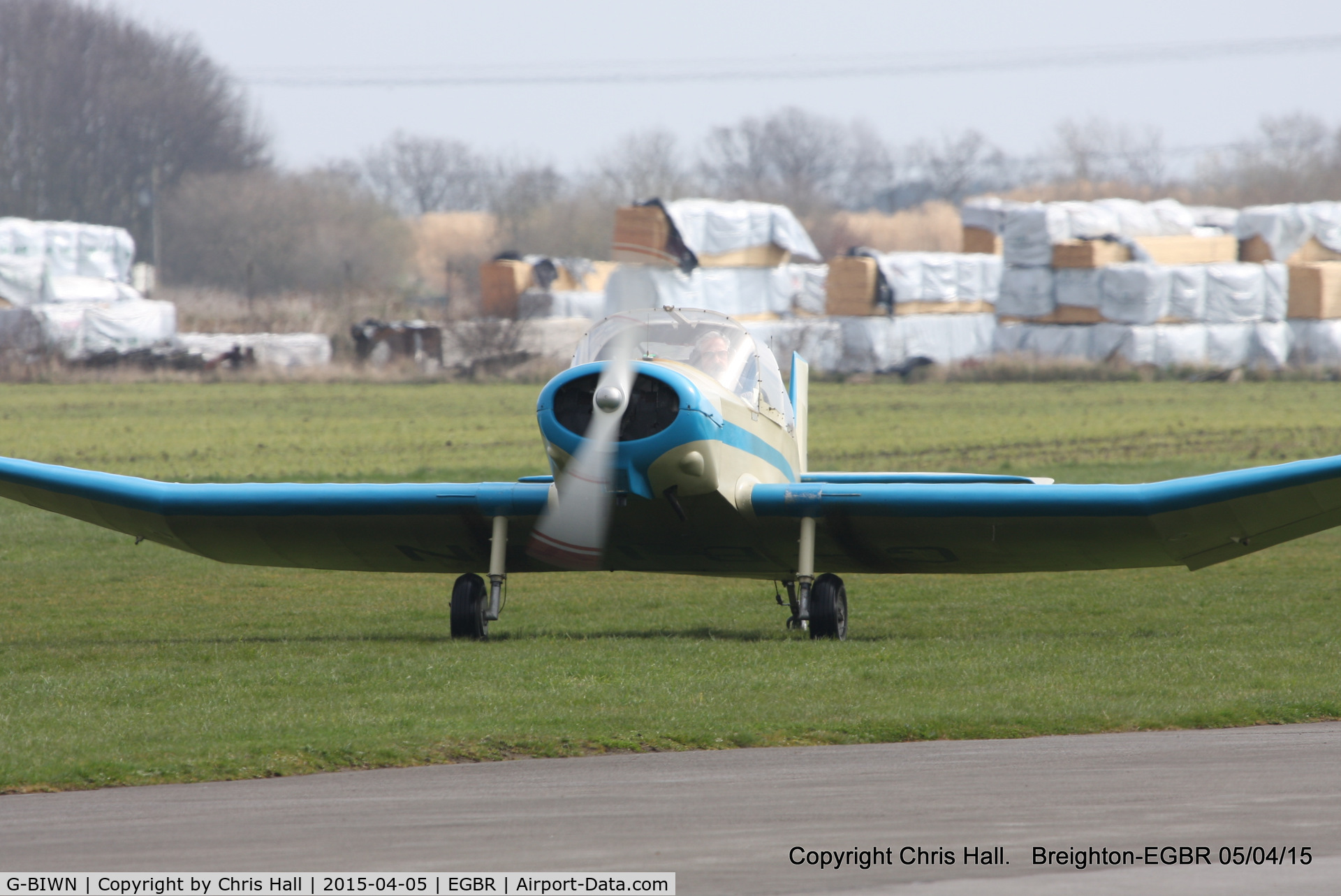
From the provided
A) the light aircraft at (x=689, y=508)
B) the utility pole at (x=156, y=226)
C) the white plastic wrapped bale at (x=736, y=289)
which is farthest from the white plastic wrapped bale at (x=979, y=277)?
the utility pole at (x=156, y=226)

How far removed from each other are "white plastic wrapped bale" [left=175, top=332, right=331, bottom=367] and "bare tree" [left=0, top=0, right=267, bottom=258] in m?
60.6

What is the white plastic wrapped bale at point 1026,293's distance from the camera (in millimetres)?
57531

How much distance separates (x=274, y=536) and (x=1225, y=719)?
24.8 feet

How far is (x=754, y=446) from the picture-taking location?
40.0 ft

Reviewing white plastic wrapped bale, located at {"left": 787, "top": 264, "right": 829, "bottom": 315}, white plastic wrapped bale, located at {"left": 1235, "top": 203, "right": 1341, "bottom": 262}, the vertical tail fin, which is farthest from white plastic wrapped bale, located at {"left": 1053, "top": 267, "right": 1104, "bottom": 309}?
the vertical tail fin

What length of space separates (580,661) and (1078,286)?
4893 cm

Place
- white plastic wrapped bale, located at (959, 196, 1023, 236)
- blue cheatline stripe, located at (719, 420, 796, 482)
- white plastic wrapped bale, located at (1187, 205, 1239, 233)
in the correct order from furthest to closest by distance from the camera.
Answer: white plastic wrapped bale, located at (959, 196, 1023, 236) < white plastic wrapped bale, located at (1187, 205, 1239, 233) < blue cheatline stripe, located at (719, 420, 796, 482)

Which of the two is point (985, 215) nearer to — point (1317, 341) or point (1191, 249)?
point (1191, 249)

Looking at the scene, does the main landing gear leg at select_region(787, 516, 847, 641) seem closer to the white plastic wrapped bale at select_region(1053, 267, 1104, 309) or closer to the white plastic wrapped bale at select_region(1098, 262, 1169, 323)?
the white plastic wrapped bale at select_region(1098, 262, 1169, 323)

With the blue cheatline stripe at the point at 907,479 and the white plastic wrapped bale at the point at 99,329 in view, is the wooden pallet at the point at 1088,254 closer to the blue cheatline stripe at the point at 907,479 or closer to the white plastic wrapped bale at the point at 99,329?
the white plastic wrapped bale at the point at 99,329

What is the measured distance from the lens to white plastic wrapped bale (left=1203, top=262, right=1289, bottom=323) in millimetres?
56094

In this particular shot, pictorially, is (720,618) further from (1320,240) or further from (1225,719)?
(1320,240)

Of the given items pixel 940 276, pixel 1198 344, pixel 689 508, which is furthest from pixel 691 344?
pixel 940 276
